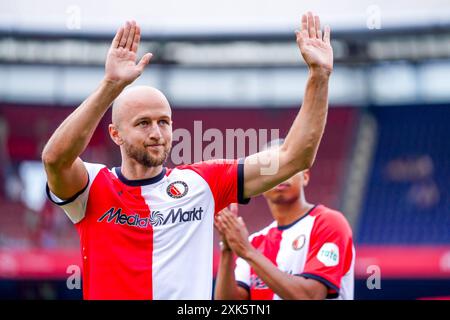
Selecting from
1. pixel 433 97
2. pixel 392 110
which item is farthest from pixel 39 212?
pixel 433 97

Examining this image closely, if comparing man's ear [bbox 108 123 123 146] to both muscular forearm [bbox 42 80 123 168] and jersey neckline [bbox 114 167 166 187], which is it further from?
muscular forearm [bbox 42 80 123 168]

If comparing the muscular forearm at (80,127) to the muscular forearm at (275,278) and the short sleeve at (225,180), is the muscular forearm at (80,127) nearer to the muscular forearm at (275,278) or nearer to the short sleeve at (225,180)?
the short sleeve at (225,180)

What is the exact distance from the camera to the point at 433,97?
20.5 metres

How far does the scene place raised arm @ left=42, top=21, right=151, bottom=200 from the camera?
120 inches

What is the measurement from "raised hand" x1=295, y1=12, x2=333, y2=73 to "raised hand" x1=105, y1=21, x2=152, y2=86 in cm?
73

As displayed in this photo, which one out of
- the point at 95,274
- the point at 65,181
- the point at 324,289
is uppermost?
the point at 65,181

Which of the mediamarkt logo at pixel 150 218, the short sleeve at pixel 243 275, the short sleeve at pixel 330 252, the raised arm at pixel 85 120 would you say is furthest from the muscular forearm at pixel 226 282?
the raised arm at pixel 85 120

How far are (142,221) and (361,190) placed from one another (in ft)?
52.9

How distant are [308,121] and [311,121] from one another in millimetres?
14

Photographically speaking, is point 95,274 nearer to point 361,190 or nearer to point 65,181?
point 65,181

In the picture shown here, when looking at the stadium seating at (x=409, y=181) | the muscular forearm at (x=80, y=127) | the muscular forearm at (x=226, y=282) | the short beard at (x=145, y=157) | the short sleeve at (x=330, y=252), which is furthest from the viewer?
the stadium seating at (x=409, y=181)

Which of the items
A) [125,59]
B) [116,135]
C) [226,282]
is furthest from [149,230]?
[226,282]

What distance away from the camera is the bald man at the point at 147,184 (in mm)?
3154
